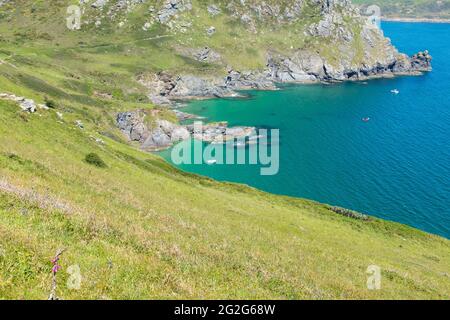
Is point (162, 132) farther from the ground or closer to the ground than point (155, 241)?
closer to the ground

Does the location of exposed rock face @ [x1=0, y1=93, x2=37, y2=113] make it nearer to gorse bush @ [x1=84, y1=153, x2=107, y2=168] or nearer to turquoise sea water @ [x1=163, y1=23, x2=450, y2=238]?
gorse bush @ [x1=84, y1=153, x2=107, y2=168]

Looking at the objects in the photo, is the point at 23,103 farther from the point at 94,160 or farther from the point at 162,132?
the point at 162,132

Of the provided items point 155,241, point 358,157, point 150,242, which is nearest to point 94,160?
point 155,241

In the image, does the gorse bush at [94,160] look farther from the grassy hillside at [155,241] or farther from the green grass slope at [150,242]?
the grassy hillside at [155,241]

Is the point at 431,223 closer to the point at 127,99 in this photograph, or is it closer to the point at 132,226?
the point at 132,226

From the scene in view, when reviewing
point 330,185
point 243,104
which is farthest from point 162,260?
point 243,104

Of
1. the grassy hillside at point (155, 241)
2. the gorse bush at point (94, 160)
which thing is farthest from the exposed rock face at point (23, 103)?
the gorse bush at point (94, 160)

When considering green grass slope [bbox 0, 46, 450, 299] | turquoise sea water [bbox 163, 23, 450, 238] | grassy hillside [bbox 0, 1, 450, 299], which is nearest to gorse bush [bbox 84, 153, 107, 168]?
green grass slope [bbox 0, 46, 450, 299]
